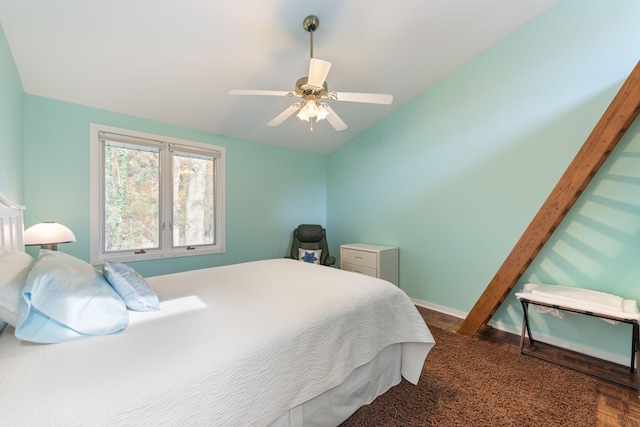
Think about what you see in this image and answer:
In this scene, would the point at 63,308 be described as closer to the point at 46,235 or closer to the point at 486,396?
the point at 46,235

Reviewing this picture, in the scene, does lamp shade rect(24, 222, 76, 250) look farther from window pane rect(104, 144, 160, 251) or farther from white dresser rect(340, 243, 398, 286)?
white dresser rect(340, 243, 398, 286)

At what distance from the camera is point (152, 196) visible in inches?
113

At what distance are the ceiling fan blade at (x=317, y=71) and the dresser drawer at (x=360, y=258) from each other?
2.12 meters

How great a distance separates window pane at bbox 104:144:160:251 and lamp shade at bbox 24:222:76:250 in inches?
23.3

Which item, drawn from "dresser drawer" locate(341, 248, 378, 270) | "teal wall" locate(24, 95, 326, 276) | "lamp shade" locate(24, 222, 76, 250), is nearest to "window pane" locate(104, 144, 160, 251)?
"teal wall" locate(24, 95, 326, 276)

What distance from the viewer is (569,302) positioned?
1915mm

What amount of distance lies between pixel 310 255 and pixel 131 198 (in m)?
2.22

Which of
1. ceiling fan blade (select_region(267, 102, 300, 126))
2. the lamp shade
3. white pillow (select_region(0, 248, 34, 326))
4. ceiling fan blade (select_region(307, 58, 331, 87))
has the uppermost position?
ceiling fan blade (select_region(307, 58, 331, 87))

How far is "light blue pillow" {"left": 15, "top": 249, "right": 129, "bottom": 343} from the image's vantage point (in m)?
0.91

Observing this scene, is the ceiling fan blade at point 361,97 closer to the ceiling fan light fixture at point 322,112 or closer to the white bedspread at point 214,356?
the ceiling fan light fixture at point 322,112

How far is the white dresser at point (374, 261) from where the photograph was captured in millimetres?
3178

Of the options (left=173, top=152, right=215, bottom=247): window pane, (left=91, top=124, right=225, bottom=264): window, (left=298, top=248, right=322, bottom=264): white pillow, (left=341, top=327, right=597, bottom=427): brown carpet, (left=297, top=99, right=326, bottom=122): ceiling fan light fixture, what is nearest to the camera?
(left=341, top=327, right=597, bottom=427): brown carpet

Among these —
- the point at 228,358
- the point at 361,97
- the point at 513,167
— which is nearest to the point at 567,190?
the point at 513,167

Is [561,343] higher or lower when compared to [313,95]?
lower
